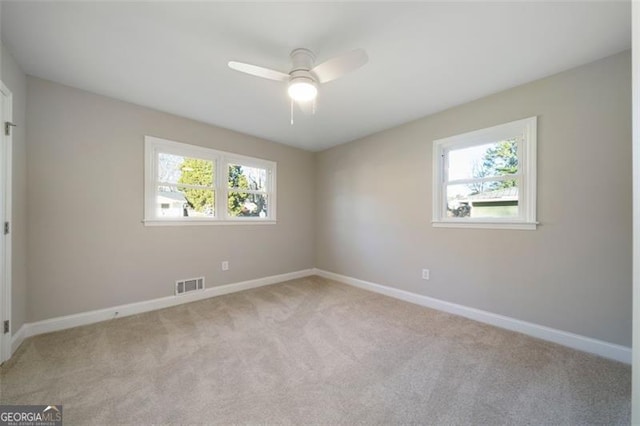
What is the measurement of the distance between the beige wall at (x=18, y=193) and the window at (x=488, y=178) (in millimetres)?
4198

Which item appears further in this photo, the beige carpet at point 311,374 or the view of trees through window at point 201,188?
the view of trees through window at point 201,188

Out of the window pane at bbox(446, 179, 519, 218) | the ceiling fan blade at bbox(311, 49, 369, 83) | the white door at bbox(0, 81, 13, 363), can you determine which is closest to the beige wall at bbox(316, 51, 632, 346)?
the window pane at bbox(446, 179, 519, 218)

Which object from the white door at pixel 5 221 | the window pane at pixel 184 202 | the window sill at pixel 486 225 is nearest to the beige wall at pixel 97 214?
the window pane at pixel 184 202

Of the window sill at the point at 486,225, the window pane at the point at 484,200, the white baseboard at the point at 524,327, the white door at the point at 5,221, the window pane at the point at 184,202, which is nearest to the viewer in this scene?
the white door at the point at 5,221

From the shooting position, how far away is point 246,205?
13.1 ft

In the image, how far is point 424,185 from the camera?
3236 millimetres

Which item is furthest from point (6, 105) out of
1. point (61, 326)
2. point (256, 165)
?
point (256, 165)

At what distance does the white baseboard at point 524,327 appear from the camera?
6.56 feet

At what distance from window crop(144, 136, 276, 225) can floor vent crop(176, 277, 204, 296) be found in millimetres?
780

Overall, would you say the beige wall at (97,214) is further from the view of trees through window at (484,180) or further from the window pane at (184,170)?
the view of trees through window at (484,180)

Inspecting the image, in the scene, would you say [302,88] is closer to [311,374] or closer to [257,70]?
[257,70]

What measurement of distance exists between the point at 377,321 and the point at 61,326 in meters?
3.25

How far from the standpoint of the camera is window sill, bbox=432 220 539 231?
242 centimetres

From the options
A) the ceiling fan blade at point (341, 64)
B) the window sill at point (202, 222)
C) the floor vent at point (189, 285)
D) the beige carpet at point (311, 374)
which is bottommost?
the beige carpet at point (311, 374)
